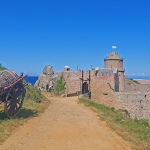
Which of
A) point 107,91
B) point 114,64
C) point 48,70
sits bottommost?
point 107,91

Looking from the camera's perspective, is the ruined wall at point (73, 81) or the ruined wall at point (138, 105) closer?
the ruined wall at point (138, 105)

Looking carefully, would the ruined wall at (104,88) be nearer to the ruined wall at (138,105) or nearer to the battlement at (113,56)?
the ruined wall at (138,105)

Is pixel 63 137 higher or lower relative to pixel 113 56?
lower

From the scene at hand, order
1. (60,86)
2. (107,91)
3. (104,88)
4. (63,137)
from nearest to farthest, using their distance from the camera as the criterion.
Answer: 1. (63,137)
2. (107,91)
3. (104,88)
4. (60,86)

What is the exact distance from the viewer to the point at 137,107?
20.5m

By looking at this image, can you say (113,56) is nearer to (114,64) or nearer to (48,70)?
(114,64)

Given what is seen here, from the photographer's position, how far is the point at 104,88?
77.6 ft

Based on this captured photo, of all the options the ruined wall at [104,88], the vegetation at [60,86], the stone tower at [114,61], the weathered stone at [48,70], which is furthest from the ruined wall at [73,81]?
the stone tower at [114,61]

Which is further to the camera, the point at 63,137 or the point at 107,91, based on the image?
the point at 107,91

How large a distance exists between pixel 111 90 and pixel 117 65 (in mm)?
21924

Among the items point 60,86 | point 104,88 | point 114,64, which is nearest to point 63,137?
point 104,88

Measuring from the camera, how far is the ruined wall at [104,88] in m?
22.8

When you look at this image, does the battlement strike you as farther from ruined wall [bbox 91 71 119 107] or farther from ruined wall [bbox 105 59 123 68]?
ruined wall [bbox 91 71 119 107]

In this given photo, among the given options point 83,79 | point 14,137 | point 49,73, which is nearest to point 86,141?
point 14,137
